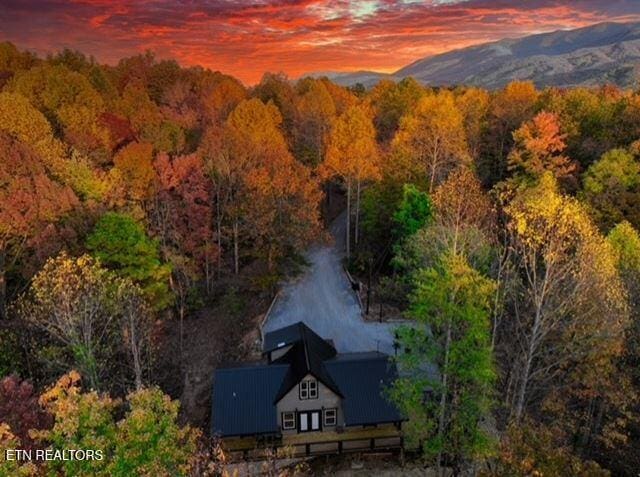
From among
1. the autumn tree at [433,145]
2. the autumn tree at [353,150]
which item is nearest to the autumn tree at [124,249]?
the autumn tree at [353,150]

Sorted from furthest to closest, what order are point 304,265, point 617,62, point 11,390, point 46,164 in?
point 617,62 → point 304,265 → point 46,164 → point 11,390

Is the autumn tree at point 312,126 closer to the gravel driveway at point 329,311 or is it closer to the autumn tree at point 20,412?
the gravel driveway at point 329,311

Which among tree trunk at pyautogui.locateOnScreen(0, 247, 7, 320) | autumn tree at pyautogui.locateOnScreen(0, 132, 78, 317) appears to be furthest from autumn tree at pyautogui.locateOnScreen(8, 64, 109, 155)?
tree trunk at pyautogui.locateOnScreen(0, 247, 7, 320)

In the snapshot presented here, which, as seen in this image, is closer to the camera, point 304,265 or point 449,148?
point 304,265

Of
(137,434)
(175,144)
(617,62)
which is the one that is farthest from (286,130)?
(617,62)

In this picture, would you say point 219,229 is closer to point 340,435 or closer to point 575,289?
point 340,435

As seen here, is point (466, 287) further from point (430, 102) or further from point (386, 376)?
point (430, 102)

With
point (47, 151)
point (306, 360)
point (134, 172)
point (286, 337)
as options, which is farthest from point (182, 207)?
point (306, 360)
